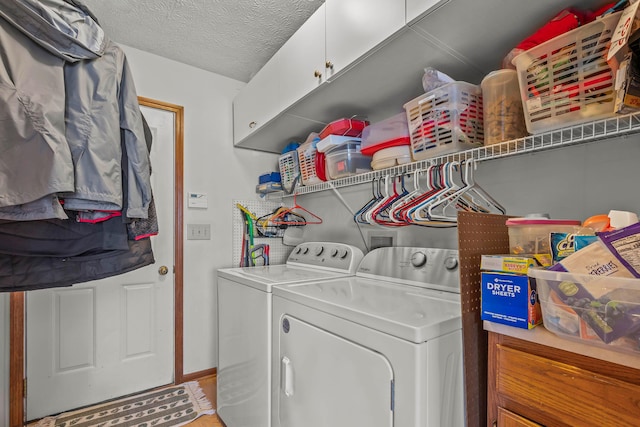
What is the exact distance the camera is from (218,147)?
257 cm

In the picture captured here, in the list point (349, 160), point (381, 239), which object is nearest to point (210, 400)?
point (381, 239)

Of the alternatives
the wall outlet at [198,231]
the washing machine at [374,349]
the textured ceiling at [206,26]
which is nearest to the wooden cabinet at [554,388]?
the washing machine at [374,349]

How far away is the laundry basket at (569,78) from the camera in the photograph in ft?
2.65

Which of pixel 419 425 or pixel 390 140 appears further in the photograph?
pixel 390 140

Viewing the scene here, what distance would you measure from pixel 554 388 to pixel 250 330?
125cm

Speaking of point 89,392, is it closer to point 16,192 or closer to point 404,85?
point 16,192

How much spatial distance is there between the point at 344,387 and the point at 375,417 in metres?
0.14

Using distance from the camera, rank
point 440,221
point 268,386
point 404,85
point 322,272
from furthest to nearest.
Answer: point 322,272 < point 404,85 < point 268,386 < point 440,221

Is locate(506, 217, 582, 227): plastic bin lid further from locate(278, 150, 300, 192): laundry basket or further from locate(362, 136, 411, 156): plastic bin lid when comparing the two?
locate(278, 150, 300, 192): laundry basket

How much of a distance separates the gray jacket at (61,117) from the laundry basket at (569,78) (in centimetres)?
141

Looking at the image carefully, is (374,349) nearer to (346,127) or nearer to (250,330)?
(250,330)

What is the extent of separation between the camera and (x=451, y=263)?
1.32 m

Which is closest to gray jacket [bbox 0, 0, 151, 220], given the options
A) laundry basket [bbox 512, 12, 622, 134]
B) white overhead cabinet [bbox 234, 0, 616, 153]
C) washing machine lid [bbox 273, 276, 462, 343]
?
washing machine lid [bbox 273, 276, 462, 343]

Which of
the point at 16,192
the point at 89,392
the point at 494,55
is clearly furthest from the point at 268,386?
the point at 494,55
